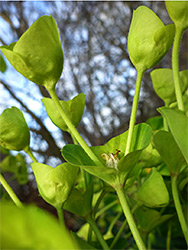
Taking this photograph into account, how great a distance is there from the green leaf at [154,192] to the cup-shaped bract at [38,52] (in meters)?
0.07

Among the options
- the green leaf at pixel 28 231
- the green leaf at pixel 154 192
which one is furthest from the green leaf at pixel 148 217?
the green leaf at pixel 28 231

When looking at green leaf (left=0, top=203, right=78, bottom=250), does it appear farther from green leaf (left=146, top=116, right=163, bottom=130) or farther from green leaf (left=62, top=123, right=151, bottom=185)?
green leaf (left=146, top=116, right=163, bottom=130)

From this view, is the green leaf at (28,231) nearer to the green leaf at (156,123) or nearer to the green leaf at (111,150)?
the green leaf at (111,150)

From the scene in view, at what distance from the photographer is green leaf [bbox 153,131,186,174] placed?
120mm

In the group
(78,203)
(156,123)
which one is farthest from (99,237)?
(156,123)

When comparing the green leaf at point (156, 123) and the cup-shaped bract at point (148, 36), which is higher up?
the cup-shaped bract at point (148, 36)

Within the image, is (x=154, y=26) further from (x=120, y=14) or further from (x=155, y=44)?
(x=120, y=14)

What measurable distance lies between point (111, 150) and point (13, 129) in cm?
5

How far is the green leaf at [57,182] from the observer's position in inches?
4.0

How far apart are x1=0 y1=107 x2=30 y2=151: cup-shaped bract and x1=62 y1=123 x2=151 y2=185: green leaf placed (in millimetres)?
28

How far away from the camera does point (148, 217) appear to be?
6.0 inches

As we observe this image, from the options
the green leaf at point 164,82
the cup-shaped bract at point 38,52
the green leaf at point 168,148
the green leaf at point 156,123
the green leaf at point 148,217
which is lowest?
the green leaf at point 148,217

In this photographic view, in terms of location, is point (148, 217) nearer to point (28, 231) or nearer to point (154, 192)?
point (154, 192)

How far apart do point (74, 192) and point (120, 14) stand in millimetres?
703
